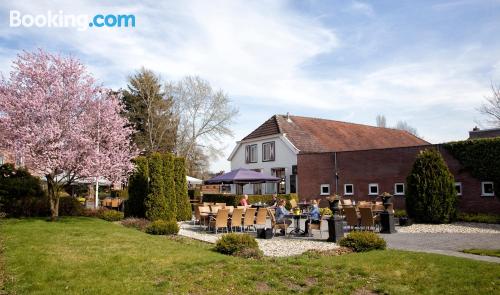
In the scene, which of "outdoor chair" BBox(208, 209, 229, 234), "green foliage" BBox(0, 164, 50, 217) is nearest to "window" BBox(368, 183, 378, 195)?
"outdoor chair" BBox(208, 209, 229, 234)

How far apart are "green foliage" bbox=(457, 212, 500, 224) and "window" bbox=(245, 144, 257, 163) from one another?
19128 mm

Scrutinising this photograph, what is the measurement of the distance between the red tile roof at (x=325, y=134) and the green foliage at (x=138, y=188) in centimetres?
1404

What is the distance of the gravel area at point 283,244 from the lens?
11.2 metres

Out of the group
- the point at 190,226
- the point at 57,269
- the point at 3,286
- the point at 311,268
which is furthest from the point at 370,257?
the point at 190,226

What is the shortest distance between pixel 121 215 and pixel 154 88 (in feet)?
85.6

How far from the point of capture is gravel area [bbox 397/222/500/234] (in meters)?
15.6

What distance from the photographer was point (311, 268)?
27.2 feet

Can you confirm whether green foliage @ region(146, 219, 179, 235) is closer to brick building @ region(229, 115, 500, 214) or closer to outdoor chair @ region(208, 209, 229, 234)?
outdoor chair @ region(208, 209, 229, 234)

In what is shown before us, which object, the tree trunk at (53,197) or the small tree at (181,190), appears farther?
the small tree at (181,190)

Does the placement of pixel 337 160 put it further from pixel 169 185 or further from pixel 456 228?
pixel 169 185

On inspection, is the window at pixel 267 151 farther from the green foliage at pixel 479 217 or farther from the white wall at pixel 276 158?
the green foliage at pixel 479 217

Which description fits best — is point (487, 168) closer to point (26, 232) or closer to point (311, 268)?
point (311, 268)

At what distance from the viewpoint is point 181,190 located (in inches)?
793

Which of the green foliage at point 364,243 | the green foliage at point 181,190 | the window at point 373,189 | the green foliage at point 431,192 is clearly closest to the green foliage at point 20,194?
the green foliage at point 181,190
